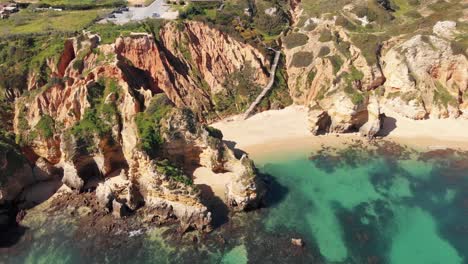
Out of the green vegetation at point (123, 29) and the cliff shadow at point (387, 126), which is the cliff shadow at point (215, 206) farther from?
the green vegetation at point (123, 29)

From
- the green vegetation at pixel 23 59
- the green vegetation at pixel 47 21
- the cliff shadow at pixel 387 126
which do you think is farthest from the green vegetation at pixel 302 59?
the green vegetation at pixel 23 59

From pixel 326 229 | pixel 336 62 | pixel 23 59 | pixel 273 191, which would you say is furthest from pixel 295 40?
pixel 23 59

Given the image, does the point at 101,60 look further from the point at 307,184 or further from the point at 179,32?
the point at 307,184

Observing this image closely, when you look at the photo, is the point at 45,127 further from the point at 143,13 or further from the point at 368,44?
the point at 368,44

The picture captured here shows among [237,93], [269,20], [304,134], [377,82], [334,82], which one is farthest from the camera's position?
[269,20]

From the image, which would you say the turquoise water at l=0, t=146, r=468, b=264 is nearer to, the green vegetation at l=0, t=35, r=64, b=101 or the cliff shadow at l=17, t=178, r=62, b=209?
the cliff shadow at l=17, t=178, r=62, b=209

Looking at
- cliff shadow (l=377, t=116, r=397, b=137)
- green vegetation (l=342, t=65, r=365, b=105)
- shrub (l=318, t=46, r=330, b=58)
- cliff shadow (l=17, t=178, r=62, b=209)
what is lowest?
cliff shadow (l=17, t=178, r=62, b=209)

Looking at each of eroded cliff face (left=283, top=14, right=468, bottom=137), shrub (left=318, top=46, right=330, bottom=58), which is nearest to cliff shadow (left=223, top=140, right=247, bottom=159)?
eroded cliff face (left=283, top=14, right=468, bottom=137)
